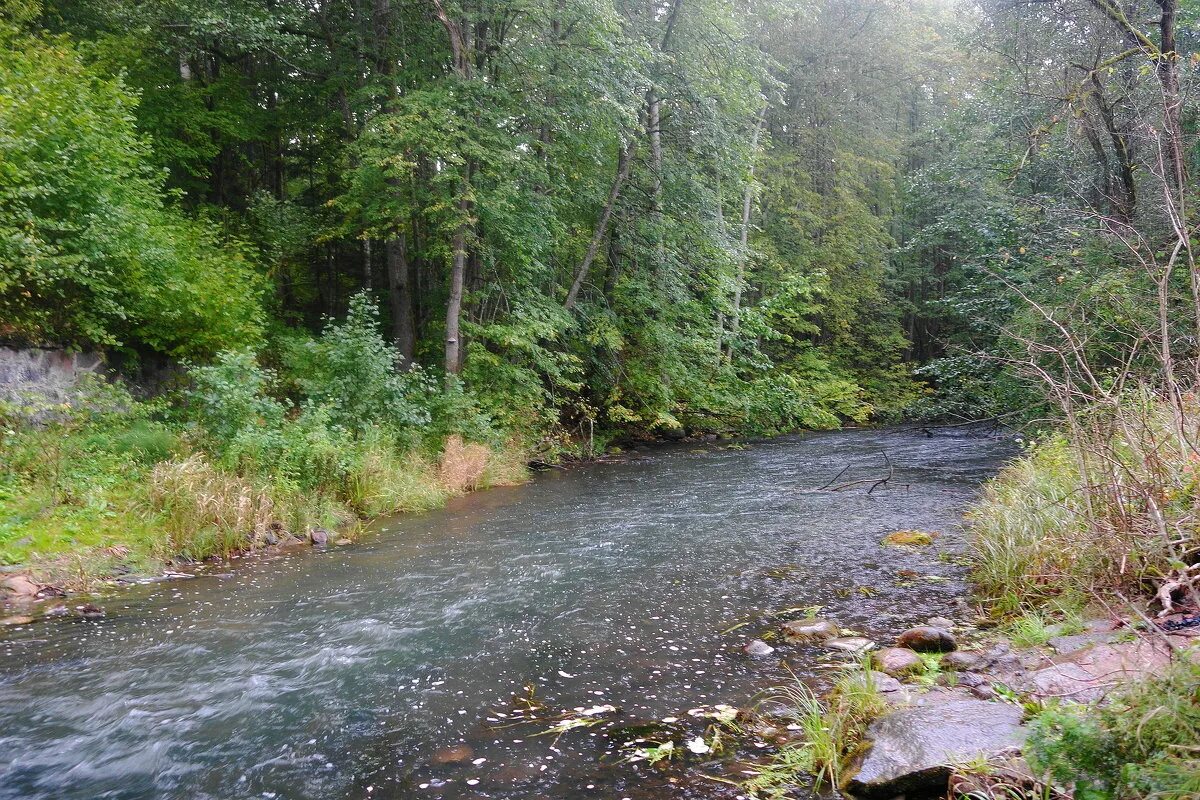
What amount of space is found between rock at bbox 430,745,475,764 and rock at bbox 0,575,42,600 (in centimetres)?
514

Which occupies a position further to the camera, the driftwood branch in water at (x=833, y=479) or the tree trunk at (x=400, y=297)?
the tree trunk at (x=400, y=297)

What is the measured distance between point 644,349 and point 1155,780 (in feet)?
60.1

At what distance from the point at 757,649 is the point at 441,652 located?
2383mm

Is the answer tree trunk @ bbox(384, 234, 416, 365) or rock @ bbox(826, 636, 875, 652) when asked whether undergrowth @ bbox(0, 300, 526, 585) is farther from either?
rock @ bbox(826, 636, 875, 652)

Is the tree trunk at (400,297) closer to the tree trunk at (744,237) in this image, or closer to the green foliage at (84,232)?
the green foliage at (84,232)

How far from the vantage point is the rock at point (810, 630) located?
5.92 m

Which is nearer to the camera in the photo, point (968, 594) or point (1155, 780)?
point (1155, 780)

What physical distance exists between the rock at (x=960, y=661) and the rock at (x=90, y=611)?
22.3 feet

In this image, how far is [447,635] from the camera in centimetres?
625

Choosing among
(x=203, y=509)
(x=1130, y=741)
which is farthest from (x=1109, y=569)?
(x=203, y=509)

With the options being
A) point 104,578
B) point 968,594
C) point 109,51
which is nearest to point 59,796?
point 104,578

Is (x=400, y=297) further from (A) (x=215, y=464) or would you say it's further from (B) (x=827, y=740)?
(B) (x=827, y=740)

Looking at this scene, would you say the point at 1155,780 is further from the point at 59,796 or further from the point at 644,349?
the point at 644,349

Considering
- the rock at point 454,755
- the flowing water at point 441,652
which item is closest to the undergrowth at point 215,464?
the flowing water at point 441,652
